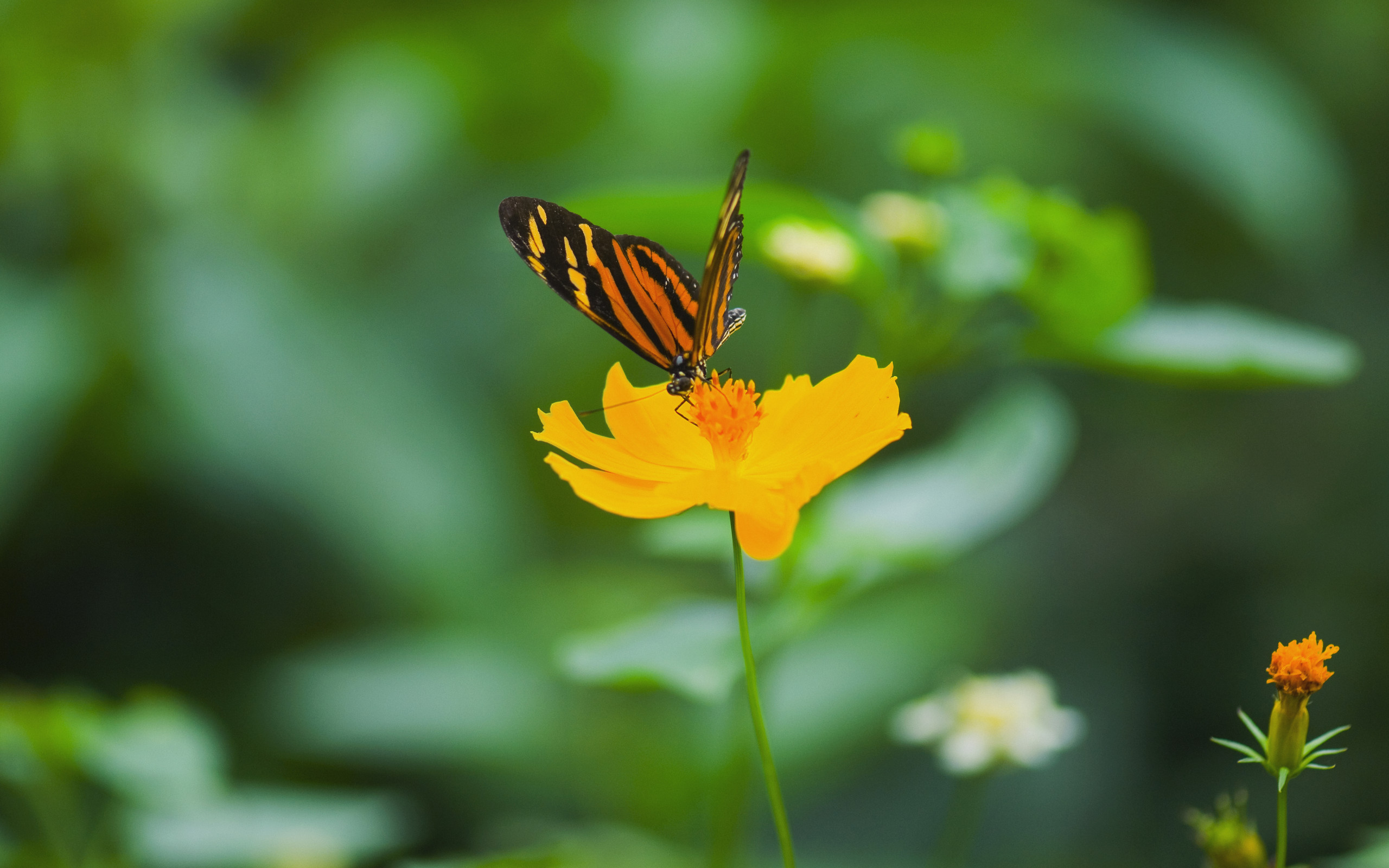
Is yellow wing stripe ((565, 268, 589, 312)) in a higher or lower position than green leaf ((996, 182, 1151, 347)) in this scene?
lower

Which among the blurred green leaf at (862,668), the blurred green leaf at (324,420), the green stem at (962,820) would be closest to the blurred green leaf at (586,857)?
the blurred green leaf at (862,668)

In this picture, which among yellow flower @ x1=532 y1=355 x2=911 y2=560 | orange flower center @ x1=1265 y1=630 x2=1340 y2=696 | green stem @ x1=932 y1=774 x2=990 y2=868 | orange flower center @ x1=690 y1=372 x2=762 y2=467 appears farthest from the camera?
green stem @ x1=932 y1=774 x2=990 y2=868

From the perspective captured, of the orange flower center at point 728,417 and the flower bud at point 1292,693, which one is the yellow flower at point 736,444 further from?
the flower bud at point 1292,693

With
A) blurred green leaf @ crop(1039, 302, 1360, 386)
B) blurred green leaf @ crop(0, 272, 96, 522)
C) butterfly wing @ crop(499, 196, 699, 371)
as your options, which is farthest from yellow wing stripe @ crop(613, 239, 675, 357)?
blurred green leaf @ crop(0, 272, 96, 522)

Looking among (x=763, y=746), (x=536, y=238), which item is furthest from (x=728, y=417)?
(x=763, y=746)

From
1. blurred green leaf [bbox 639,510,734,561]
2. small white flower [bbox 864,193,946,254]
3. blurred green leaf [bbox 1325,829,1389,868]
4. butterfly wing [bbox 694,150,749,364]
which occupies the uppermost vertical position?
small white flower [bbox 864,193,946,254]

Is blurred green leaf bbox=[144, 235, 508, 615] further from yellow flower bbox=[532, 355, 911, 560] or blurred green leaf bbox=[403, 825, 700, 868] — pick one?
yellow flower bbox=[532, 355, 911, 560]
